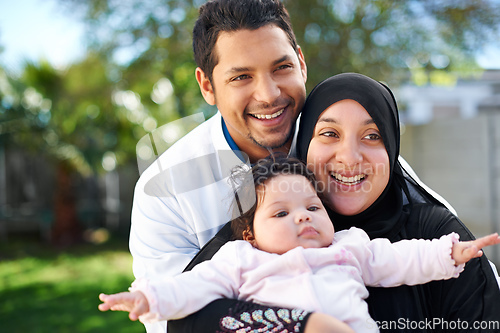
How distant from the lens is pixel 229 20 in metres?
2.42

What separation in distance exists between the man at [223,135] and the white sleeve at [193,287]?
396 mm

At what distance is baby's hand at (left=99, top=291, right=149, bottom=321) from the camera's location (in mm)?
1541

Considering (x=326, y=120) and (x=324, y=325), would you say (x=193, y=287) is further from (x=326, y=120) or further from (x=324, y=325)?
(x=326, y=120)

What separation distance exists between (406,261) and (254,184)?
26.2 inches

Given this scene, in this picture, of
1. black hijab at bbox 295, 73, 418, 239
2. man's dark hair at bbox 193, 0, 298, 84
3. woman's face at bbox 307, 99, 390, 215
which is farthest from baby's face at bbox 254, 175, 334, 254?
man's dark hair at bbox 193, 0, 298, 84

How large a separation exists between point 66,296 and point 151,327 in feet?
17.6

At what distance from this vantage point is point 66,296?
23.0ft

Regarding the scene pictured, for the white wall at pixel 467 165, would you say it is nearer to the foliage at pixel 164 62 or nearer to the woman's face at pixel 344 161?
Result: the foliage at pixel 164 62

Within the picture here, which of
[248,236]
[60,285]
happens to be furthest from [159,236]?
[60,285]

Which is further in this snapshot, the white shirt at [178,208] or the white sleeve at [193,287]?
the white shirt at [178,208]

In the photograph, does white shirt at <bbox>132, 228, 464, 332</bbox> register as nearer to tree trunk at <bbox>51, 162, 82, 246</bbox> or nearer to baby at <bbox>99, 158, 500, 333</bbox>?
baby at <bbox>99, 158, 500, 333</bbox>

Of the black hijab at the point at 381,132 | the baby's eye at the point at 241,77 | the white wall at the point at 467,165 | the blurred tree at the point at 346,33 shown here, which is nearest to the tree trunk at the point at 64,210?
the blurred tree at the point at 346,33

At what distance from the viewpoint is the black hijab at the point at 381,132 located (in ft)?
6.56

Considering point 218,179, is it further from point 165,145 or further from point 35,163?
point 35,163
